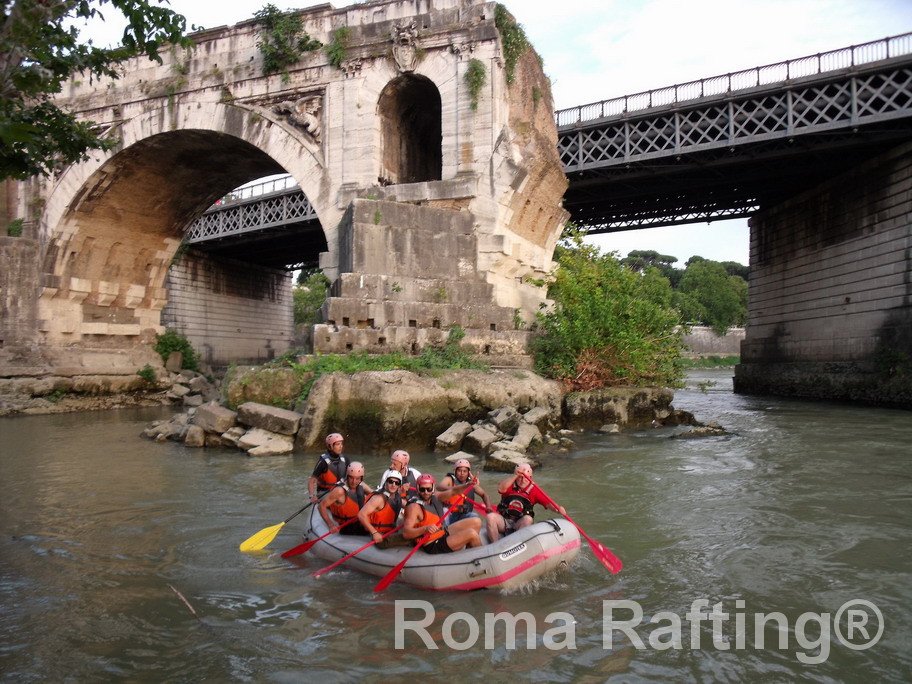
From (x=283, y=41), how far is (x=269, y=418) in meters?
7.78

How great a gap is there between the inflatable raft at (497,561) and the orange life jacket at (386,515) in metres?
0.31

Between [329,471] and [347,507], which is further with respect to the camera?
[329,471]

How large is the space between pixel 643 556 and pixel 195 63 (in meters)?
13.6

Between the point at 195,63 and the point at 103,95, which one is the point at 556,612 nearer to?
the point at 195,63

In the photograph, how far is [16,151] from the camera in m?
4.15

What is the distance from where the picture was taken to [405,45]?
12758 mm

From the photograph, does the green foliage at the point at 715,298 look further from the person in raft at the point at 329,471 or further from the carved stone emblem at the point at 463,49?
the person in raft at the point at 329,471

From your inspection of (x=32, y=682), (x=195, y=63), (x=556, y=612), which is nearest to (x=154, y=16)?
(x=32, y=682)

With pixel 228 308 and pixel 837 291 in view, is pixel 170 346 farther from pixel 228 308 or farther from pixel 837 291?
pixel 837 291

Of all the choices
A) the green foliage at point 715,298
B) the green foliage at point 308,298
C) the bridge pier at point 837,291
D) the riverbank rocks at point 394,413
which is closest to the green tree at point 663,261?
the green foliage at point 715,298

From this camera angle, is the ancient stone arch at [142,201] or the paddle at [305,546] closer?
the paddle at [305,546]

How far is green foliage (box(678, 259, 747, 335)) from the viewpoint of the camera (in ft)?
179

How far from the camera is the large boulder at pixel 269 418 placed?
33.2 ft

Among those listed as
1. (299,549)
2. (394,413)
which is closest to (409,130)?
(394,413)
